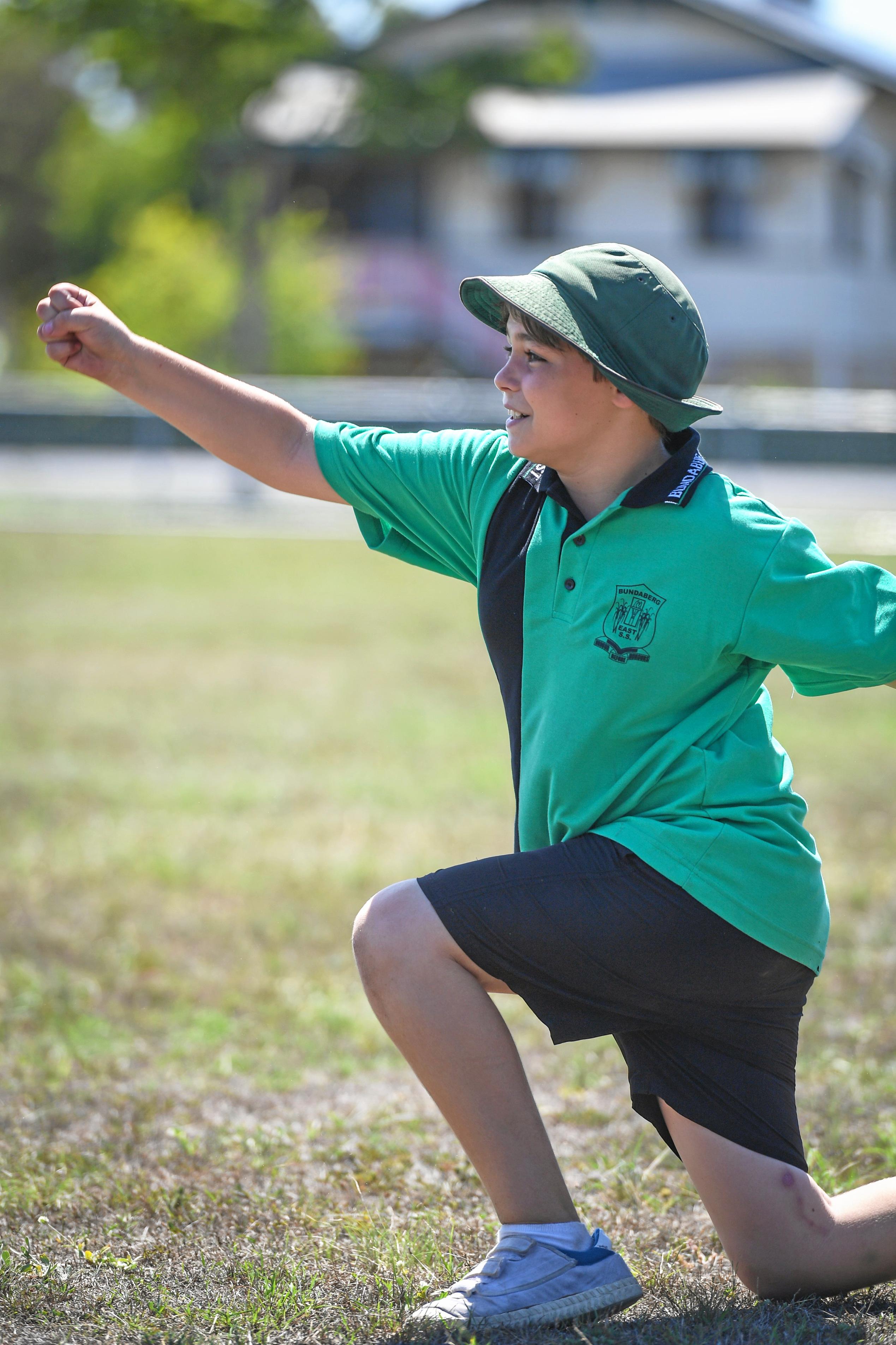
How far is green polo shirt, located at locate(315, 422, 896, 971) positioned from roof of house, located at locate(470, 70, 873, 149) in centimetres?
3097

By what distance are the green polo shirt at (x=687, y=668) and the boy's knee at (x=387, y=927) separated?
25 cm

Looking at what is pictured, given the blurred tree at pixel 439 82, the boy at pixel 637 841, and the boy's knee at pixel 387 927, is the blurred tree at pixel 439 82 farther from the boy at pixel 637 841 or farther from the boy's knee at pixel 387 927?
the boy's knee at pixel 387 927

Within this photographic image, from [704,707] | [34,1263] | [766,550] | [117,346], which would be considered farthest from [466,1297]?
[117,346]

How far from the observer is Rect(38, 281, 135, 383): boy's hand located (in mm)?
2701

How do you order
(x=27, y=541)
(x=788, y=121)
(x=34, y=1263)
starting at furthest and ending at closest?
1. (x=788, y=121)
2. (x=27, y=541)
3. (x=34, y=1263)

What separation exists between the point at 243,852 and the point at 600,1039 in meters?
1.89

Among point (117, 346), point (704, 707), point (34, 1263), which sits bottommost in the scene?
point (34, 1263)

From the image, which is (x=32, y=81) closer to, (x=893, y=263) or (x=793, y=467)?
(x=893, y=263)

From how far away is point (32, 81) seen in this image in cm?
4238

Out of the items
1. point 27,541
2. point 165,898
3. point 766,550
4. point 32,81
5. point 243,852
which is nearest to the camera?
point 766,550

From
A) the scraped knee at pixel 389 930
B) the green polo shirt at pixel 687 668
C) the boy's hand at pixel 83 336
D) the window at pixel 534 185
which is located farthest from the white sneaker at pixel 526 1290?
the window at pixel 534 185

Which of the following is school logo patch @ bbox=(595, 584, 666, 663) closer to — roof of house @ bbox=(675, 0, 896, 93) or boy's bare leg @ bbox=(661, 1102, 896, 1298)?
boy's bare leg @ bbox=(661, 1102, 896, 1298)

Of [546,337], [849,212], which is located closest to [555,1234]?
[546,337]

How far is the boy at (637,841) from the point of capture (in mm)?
2301
